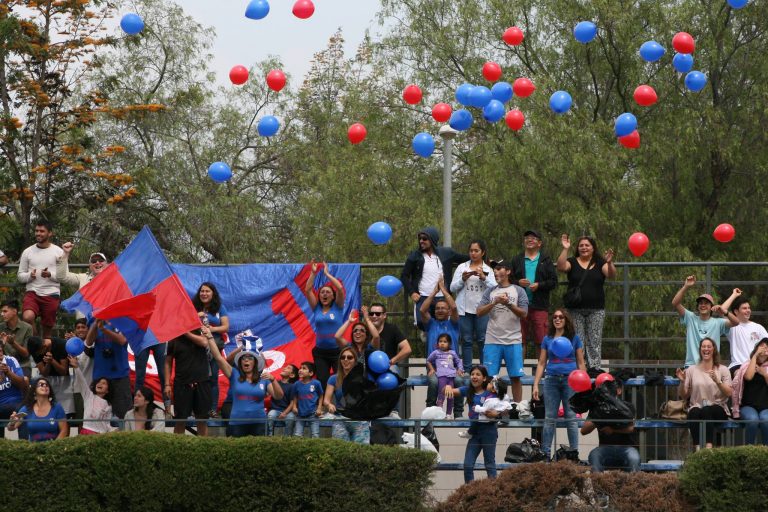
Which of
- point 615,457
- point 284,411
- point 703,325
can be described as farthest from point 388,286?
point 615,457

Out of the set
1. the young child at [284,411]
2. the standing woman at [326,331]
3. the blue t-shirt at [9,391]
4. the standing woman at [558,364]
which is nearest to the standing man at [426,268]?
the standing woman at [326,331]

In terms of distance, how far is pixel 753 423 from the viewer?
50.4 ft

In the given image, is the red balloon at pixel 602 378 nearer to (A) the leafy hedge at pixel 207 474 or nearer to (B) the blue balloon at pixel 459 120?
(A) the leafy hedge at pixel 207 474

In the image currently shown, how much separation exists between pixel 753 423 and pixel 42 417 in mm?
7212

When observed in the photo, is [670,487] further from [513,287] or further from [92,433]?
[92,433]

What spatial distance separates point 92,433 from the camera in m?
15.9

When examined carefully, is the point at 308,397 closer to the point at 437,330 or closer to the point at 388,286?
the point at 437,330

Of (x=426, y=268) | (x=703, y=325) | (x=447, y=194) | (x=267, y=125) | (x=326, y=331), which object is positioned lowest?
(x=326, y=331)

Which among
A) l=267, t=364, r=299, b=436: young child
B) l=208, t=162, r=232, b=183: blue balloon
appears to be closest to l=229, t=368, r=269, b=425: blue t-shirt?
l=267, t=364, r=299, b=436: young child

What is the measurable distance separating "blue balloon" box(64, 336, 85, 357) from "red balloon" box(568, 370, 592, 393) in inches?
205

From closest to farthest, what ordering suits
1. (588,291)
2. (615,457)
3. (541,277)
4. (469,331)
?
(615,457), (588,291), (541,277), (469,331)

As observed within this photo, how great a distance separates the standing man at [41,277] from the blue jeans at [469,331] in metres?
4.81

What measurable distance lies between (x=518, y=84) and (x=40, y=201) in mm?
13172

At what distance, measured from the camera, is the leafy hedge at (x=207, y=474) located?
14.5 m
